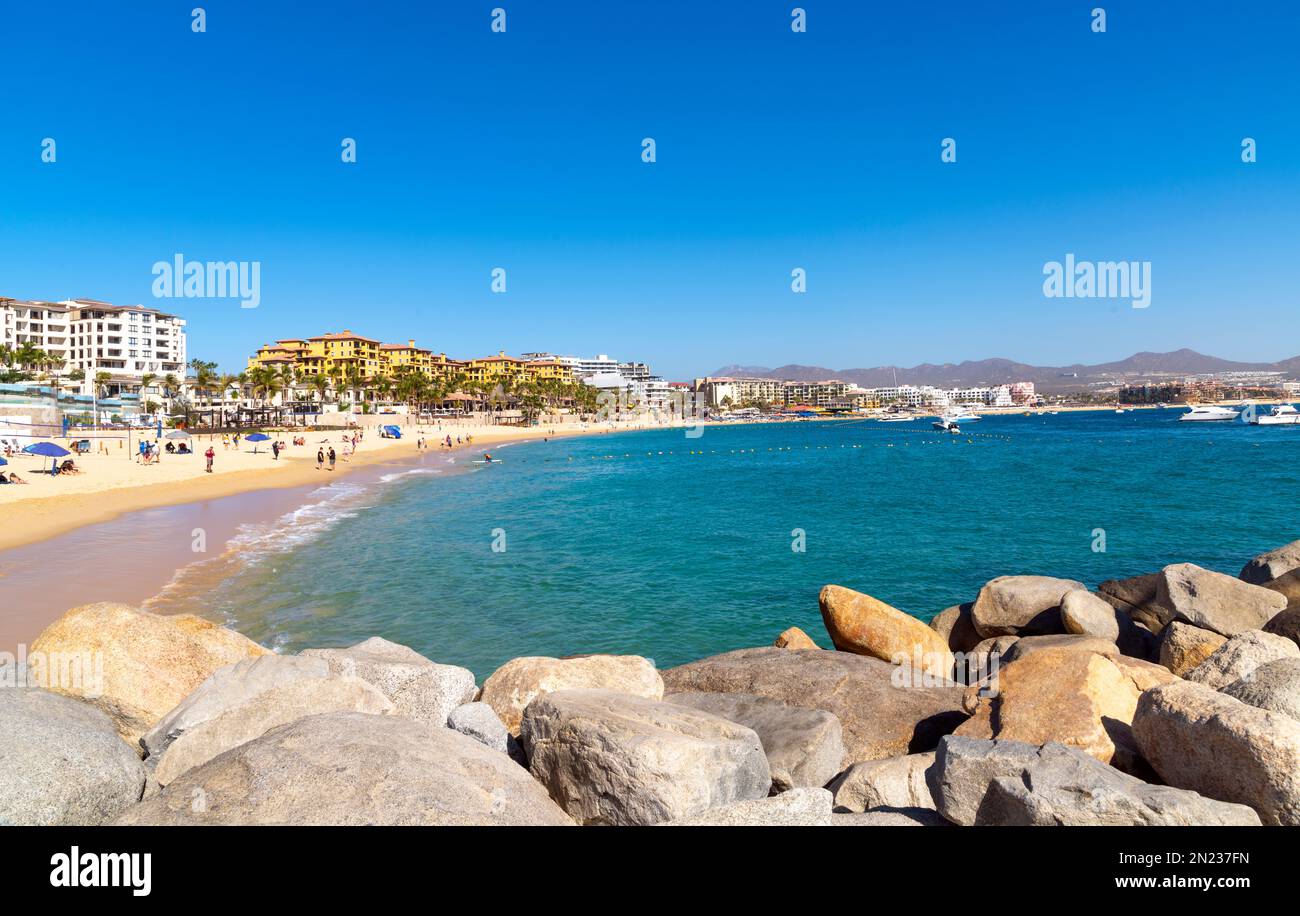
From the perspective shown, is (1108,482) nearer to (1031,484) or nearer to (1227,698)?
(1031,484)

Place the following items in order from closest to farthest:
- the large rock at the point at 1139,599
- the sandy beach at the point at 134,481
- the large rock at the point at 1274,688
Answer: the large rock at the point at 1274,688, the large rock at the point at 1139,599, the sandy beach at the point at 134,481

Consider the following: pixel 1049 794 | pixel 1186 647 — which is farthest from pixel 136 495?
pixel 1049 794

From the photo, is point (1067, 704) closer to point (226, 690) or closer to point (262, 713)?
point (262, 713)

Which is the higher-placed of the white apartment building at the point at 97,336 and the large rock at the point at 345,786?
the white apartment building at the point at 97,336

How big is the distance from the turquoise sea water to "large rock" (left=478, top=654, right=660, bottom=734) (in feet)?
19.2

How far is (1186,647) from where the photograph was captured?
947 centimetres

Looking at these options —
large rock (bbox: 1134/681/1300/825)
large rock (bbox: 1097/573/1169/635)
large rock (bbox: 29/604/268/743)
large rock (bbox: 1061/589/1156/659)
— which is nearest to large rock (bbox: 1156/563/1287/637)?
large rock (bbox: 1097/573/1169/635)

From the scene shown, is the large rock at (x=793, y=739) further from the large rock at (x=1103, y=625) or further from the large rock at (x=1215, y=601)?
the large rock at (x=1215, y=601)

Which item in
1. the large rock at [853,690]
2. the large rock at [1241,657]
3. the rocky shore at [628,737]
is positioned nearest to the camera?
the rocky shore at [628,737]

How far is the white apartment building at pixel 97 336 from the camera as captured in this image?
376 ft

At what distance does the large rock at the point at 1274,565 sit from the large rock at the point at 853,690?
7.53 metres

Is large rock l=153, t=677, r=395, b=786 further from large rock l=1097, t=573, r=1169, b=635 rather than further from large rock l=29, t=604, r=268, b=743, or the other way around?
large rock l=1097, t=573, r=1169, b=635

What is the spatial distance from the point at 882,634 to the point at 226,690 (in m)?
8.71

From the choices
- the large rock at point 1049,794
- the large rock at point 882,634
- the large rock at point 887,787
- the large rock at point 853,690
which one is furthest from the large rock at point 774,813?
the large rock at point 882,634
